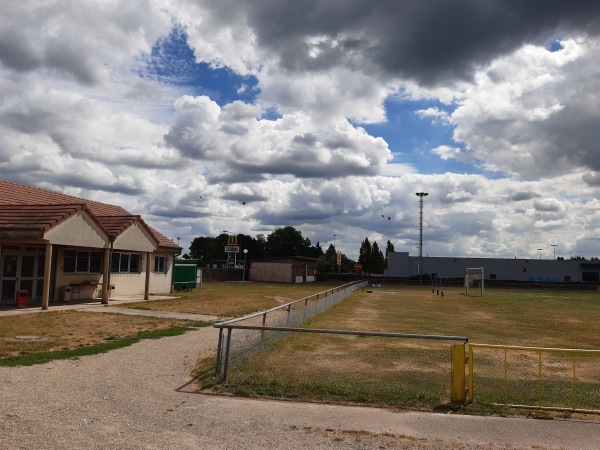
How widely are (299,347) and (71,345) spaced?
554 centimetres

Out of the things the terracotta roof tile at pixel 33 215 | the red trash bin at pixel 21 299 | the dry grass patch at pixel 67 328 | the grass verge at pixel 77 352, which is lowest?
the dry grass patch at pixel 67 328

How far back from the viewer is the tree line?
127 metres

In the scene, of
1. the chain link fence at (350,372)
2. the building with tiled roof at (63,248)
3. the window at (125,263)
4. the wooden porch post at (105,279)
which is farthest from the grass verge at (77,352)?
the window at (125,263)

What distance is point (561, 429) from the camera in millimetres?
7660

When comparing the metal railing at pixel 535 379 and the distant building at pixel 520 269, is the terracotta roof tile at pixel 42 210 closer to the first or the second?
the metal railing at pixel 535 379

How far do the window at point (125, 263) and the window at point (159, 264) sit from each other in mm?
3063

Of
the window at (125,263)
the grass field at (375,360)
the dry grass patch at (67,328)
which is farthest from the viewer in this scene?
the window at (125,263)

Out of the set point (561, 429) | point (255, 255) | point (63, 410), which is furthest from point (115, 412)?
point (255, 255)

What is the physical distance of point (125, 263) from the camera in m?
30.2

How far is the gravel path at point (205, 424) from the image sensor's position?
263 inches

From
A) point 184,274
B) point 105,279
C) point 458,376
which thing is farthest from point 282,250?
point 458,376

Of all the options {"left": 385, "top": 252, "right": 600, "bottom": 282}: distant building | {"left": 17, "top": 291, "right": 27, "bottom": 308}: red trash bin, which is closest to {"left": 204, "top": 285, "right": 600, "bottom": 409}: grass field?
{"left": 17, "top": 291, "right": 27, "bottom": 308}: red trash bin

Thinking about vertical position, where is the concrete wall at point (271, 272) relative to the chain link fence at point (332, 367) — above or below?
above

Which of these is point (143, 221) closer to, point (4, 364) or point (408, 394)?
point (4, 364)
